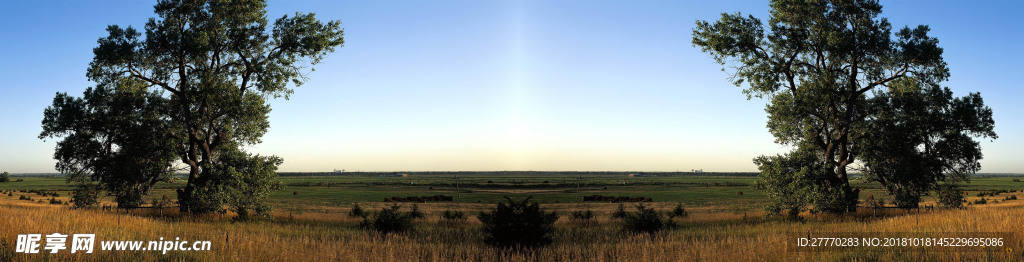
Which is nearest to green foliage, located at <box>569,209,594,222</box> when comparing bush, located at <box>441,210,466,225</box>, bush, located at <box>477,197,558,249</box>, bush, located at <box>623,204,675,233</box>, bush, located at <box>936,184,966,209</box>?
bush, located at <box>623,204,675,233</box>

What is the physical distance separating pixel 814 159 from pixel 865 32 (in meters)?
6.43

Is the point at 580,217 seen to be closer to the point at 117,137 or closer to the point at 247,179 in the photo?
the point at 247,179

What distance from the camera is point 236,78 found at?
94.0 ft

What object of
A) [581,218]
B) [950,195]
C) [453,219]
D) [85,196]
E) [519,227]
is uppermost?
[950,195]

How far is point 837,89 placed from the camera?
27.4 m

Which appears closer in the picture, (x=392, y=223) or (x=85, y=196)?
(x=392, y=223)

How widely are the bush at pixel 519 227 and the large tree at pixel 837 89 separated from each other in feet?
51.7

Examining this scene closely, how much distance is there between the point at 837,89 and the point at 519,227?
20.3 metres

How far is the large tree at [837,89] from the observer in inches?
1030

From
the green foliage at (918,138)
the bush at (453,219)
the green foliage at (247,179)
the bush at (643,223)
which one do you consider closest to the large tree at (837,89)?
the green foliage at (918,138)

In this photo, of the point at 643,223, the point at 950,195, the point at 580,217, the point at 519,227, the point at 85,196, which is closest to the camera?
the point at 519,227

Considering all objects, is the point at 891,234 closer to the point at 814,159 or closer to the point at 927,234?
the point at 927,234

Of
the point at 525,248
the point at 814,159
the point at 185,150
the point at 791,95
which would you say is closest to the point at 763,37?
the point at 791,95

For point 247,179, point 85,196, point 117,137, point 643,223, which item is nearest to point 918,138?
point 643,223
